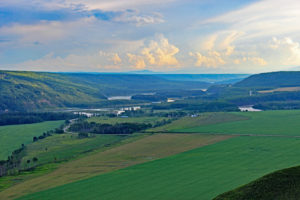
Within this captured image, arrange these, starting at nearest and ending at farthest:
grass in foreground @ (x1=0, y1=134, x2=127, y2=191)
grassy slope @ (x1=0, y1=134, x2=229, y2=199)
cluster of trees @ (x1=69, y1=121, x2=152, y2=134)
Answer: grassy slope @ (x1=0, y1=134, x2=229, y2=199), grass in foreground @ (x1=0, y1=134, x2=127, y2=191), cluster of trees @ (x1=69, y1=121, x2=152, y2=134)

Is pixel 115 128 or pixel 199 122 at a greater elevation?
pixel 199 122

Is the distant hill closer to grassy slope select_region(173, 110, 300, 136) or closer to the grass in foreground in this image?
the grass in foreground

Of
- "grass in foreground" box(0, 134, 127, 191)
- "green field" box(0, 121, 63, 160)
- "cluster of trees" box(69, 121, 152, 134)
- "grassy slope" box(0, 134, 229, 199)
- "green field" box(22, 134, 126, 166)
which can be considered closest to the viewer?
"grassy slope" box(0, 134, 229, 199)

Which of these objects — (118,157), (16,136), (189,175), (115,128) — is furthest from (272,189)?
(16,136)

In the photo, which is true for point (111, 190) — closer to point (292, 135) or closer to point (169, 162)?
point (169, 162)

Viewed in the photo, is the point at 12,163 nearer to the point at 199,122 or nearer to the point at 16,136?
the point at 16,136

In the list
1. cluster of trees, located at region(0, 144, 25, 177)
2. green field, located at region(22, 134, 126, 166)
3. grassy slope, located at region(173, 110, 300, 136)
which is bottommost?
cluster of trees, located at region(0, 144, 25, 177)

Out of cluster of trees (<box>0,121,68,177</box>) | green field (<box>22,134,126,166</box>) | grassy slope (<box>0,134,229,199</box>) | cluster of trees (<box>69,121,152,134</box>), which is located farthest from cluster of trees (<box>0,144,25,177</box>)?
cluster of trees (<box>69,121,152,134</box>)
